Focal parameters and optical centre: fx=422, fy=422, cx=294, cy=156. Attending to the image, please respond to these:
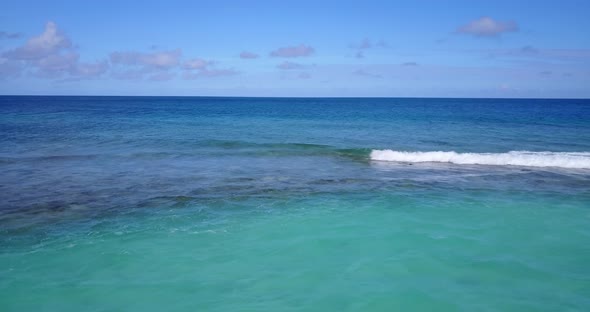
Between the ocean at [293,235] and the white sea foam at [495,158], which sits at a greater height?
the white sea foam at [495,158]

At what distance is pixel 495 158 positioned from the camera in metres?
23.8

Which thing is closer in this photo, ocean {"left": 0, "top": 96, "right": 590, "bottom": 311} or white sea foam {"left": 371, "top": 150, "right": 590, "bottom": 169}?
ocean {"left": 0, "top": 96, "right": 590, "bottom": 311}

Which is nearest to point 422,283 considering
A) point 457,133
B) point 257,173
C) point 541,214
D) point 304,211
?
point 304,211

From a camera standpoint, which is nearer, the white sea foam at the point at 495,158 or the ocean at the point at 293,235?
A: the ocean at the point at 293,235

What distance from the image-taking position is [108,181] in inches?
693

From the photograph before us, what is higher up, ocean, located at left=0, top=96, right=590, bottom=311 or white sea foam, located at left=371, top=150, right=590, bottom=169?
white sea foam, located at left=371, top=150, right=590, bottom=169

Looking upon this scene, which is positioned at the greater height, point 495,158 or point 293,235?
point 495,158

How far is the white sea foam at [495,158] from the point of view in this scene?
73.9ft

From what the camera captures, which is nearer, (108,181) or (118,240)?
(118,240)

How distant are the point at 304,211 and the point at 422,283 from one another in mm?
5500

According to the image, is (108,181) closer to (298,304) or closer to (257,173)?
(257,173)

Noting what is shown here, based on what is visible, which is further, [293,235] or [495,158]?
[495,158]

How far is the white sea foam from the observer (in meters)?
22.5

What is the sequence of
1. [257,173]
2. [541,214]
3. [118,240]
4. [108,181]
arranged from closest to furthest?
1. [118,240]
2. [541,214]
3. [108,181]
4. [257,173]
